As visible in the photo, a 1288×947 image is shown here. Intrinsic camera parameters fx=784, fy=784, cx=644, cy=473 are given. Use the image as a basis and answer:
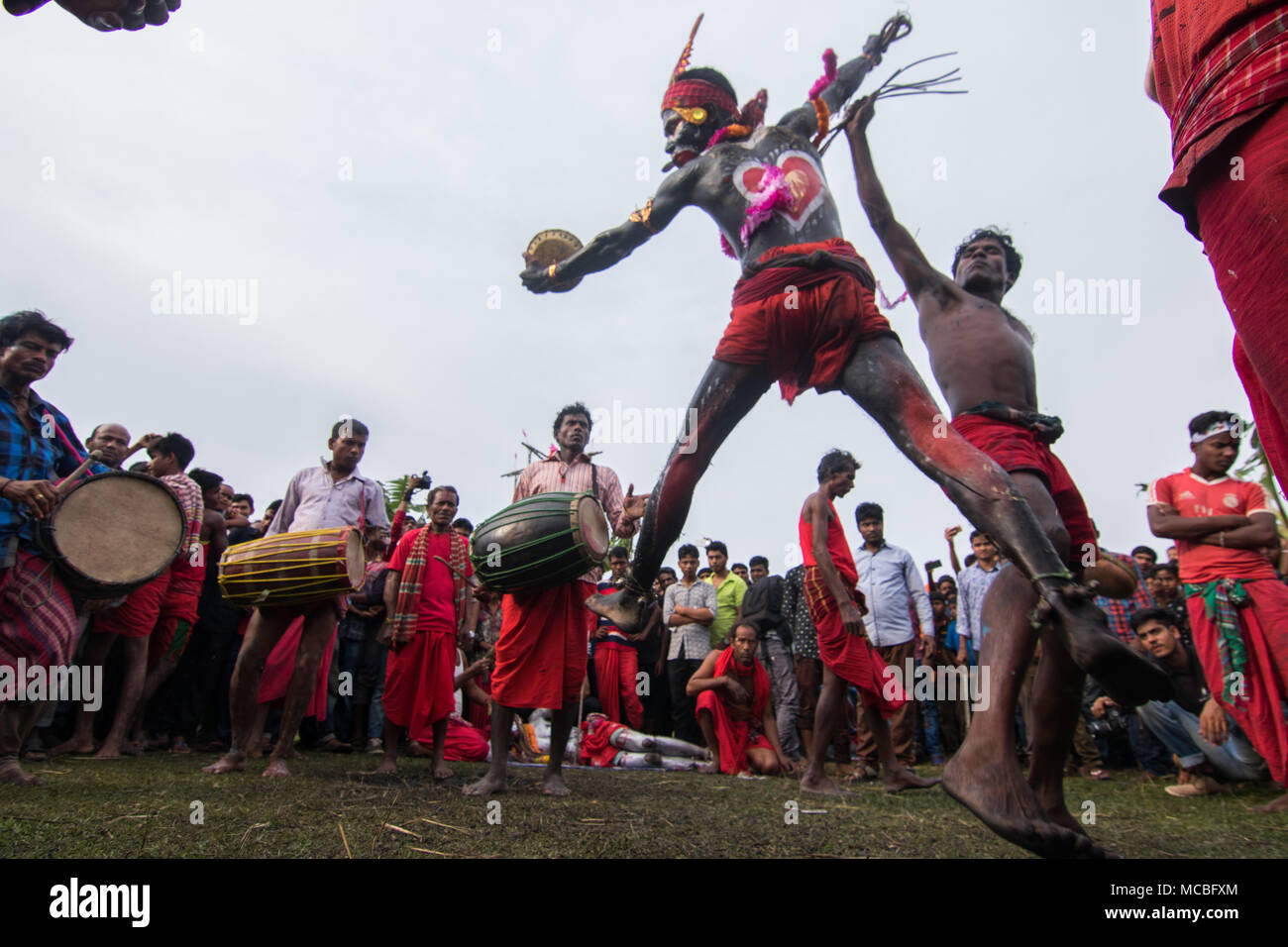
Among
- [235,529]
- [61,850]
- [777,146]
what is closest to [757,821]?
[61,850]

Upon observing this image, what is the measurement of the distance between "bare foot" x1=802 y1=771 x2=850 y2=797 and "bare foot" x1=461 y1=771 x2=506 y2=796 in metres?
1.79

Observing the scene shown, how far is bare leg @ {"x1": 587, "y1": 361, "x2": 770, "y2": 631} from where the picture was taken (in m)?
2.88

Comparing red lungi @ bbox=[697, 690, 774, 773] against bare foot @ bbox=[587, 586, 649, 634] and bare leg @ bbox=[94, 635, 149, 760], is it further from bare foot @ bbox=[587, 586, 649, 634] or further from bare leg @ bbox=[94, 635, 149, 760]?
bare leg @ bbox=[94, 635, 149, 760]

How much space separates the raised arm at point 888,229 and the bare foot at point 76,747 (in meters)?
6.09

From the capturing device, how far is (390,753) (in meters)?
4.91

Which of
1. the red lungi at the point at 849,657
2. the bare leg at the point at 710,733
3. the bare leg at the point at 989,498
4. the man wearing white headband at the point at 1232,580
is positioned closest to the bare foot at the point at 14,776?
the bare leg at the point at 989,498

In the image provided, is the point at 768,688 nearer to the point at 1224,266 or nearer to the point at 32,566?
the point at 32,566

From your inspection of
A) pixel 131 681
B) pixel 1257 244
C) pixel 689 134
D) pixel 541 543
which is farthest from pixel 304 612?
pixel 1257 244

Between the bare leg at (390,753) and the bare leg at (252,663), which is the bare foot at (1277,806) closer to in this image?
the bare leg at (390,753)

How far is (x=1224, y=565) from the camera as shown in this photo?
4.58 m

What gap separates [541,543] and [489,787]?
49.4 inches

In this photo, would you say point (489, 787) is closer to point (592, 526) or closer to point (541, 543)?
point (541, 543)

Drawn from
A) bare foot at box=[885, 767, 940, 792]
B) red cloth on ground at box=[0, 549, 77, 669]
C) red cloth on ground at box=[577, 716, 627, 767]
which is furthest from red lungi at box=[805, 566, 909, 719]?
red cloth on ground at box=[0, 549, 77, 669]
